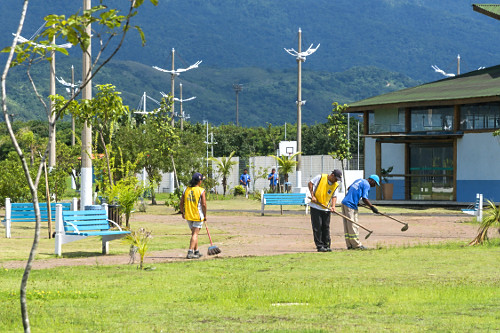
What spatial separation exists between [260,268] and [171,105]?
109 ft

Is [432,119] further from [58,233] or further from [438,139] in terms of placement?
[58,233]

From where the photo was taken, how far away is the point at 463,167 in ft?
130

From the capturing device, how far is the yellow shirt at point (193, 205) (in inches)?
609

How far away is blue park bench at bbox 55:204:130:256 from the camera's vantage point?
1600 centimetres

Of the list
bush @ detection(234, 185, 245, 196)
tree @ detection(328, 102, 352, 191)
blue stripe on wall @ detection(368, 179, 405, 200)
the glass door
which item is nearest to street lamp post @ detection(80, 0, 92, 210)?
the glass door

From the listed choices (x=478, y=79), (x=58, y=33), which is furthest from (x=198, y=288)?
(x=478, y=79)

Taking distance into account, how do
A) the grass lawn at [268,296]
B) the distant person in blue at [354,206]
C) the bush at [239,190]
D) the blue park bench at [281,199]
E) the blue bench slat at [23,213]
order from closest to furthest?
the grass lawn at [268,296] → the distant person in blue at [354,206] → the blue bench slat at [23,213] → the blue park bench at [281,199] → the bush at [239,190]

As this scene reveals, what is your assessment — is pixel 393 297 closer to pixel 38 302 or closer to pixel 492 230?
pixel 38 302

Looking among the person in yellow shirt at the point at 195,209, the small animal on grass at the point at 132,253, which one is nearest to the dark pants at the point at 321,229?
the person in yellow shirt at the point at 195,209

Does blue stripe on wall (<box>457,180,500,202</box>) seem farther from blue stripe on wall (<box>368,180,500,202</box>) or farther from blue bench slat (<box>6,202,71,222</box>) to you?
blue bench slat (<box>6,202,71,222</box>)

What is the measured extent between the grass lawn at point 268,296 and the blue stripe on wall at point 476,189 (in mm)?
24420

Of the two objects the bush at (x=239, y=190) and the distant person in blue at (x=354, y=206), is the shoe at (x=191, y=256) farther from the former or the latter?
the bush at (x=239, y=190)

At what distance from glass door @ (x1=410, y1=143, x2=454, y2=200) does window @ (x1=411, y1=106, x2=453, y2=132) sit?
113cm

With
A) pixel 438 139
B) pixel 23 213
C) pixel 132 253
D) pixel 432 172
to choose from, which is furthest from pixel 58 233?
pixel 432 172
